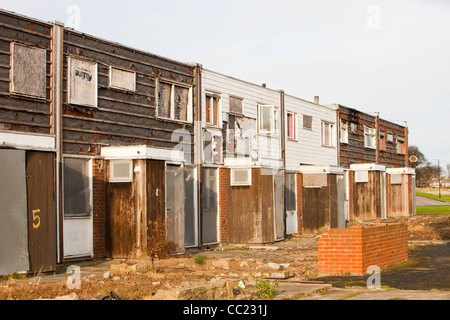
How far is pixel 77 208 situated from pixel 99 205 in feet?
2.66

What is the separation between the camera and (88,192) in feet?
54.2

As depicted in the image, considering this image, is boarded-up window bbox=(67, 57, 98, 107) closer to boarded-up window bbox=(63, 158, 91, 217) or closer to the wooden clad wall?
boarded-up window bbox=(63, 158, 91, 217)

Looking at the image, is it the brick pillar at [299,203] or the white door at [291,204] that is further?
the brick pillar at [299,203]

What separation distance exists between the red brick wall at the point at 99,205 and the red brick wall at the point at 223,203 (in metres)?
6.41

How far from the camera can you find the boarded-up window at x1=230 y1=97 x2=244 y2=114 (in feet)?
78.0

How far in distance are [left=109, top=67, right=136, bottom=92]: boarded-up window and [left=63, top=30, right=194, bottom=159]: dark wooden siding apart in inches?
5.1

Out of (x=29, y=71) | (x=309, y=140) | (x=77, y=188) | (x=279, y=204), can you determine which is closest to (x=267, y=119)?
(x=279, y=204)

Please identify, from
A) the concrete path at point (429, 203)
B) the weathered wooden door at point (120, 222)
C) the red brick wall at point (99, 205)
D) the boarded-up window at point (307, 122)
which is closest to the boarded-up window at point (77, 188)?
the red brick wall at point (99, 205)

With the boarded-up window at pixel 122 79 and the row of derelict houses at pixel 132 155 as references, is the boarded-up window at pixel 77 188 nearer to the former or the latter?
the row of derelict houses at pixel 132 155

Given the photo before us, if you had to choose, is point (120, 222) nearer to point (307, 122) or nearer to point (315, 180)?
point (315, 180)

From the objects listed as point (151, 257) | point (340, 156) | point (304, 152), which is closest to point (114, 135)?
point (151, 257)

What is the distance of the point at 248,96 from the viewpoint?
25.0 m

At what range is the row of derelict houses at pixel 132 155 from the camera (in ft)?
44.2
